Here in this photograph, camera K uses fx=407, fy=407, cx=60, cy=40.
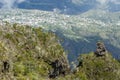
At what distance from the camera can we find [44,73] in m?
96.3

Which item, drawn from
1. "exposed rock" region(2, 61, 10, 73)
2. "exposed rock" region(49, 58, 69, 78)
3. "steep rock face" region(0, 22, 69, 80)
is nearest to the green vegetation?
"steep rock face" region(0, 22, 69, 80)

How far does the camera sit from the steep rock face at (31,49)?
83.1 m

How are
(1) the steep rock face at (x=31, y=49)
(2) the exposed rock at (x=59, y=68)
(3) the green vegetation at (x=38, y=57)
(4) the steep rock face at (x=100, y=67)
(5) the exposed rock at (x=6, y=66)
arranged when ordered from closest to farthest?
→ (5) the exposed rock at (x=6, y=66)
(3) the green vegetation at (x=38, y=57)
(1) the steep rock face at (x=31, y=49)
(2) the exposed rock at (x=59, y=68)
(4) the steep rock face at (x=100, y=67)

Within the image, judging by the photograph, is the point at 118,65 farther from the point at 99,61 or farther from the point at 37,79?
the point at 37,79

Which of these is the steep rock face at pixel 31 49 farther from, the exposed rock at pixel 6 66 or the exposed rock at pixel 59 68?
the exposed rock at pixel 6 66

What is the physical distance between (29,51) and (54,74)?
1088cm

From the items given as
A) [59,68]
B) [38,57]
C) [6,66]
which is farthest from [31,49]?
[6,66]

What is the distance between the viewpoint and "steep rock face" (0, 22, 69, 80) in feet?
273

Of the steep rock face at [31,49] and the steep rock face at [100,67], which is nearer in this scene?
the steep rock face at [31,49]

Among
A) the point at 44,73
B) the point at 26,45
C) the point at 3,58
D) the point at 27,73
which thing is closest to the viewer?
the point at 3,58

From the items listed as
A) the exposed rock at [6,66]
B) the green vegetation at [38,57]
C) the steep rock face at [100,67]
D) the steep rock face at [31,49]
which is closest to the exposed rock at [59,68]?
the steep rock face at [31,49]

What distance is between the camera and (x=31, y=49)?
4097 inches

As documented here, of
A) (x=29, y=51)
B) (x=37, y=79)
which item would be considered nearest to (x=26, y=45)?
(x=29, y=51)

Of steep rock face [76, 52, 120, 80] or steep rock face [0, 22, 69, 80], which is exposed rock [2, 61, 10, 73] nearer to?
steep rock face [0, 22, 69, 80]
